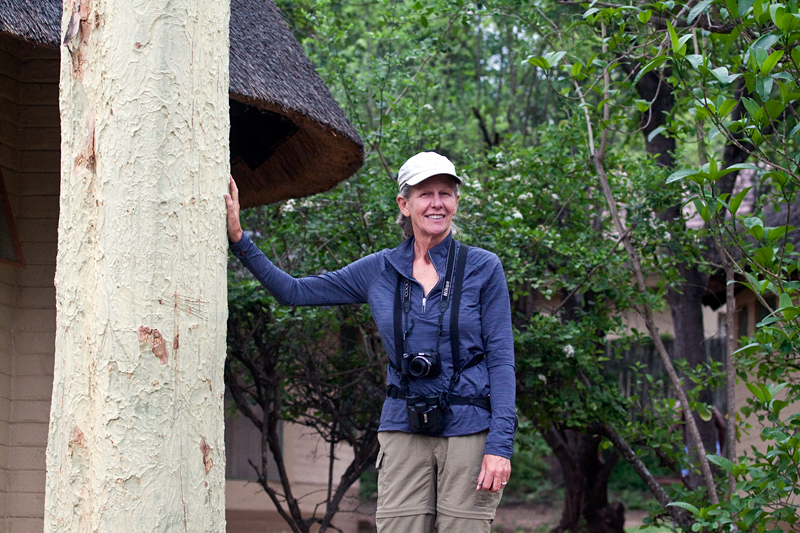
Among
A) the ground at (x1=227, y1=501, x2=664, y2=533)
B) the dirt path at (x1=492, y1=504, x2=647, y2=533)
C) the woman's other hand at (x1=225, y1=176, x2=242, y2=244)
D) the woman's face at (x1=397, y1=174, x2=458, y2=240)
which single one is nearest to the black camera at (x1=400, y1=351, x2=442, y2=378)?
the woman's face at (x1=397, y1=174, x2=458, y2=240)

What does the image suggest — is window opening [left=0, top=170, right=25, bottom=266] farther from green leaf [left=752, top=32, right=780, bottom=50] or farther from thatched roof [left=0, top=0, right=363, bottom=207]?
green leaf [left=752, top=32, right=780, bottom=50]

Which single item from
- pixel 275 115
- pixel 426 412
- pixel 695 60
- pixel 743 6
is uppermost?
pixel 275 115

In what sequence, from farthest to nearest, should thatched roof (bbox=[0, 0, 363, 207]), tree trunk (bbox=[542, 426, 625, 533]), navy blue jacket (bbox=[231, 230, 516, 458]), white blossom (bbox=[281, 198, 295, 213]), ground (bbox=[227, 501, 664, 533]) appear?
ground (bbox=[227, 501, 664, 533]), tree trunk (bbox=[542, 426, 625, 533]), white blossom (bbox=[281, 198, 295, 213]), thatched roof (bbox=[0, 0, 363, 207]), navy blue jacket (bbox=[231, 230, 516, 458])

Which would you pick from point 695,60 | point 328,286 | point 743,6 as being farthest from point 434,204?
point 743,6

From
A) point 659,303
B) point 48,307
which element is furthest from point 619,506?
point 48,307

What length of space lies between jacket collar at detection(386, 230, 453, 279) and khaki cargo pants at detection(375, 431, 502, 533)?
57cm

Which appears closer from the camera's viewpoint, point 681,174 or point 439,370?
point 439,370

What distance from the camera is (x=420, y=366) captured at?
278cm

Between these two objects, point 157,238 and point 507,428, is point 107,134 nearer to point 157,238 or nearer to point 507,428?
point 157,238

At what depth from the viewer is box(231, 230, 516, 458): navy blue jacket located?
2.79m

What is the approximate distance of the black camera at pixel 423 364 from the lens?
2775 mm

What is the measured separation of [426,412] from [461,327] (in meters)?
0.31

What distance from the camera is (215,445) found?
2094mm

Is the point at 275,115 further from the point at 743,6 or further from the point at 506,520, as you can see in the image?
the point at 506,520
